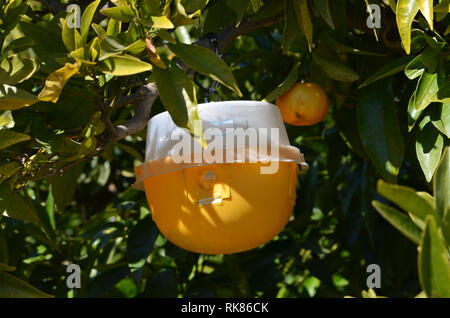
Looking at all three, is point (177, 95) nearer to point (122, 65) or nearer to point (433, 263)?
point (122, 65)

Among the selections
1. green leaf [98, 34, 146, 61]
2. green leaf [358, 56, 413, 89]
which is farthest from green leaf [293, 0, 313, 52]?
green leaf [98, 34, 146, 61]

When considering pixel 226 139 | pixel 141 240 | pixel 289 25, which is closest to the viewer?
pixel 226 139

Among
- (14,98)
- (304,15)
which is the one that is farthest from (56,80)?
(304,15)

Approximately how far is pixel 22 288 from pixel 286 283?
130 centimetres

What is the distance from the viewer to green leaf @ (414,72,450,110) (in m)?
1.10

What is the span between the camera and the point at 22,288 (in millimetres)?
906

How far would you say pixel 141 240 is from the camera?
1580 millimetres

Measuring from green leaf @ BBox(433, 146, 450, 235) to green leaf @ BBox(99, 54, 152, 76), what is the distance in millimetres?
383

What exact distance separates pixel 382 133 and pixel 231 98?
57 cm

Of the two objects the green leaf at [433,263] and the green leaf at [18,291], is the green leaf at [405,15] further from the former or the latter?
the green leaf at [18,291]

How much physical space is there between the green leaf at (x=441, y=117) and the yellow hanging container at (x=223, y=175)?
0.82 ft

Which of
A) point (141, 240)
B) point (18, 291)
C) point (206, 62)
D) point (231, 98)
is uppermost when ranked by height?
point (206, 62)

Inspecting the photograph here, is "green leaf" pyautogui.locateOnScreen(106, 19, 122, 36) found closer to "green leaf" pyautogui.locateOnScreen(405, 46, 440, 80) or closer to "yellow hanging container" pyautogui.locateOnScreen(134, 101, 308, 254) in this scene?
"yellow hanging container" pyautogui.locateOnScreen(134, 101, 308, 254)

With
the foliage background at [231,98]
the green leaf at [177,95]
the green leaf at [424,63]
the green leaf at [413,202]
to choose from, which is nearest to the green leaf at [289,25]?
the foliage background at [231,98]
